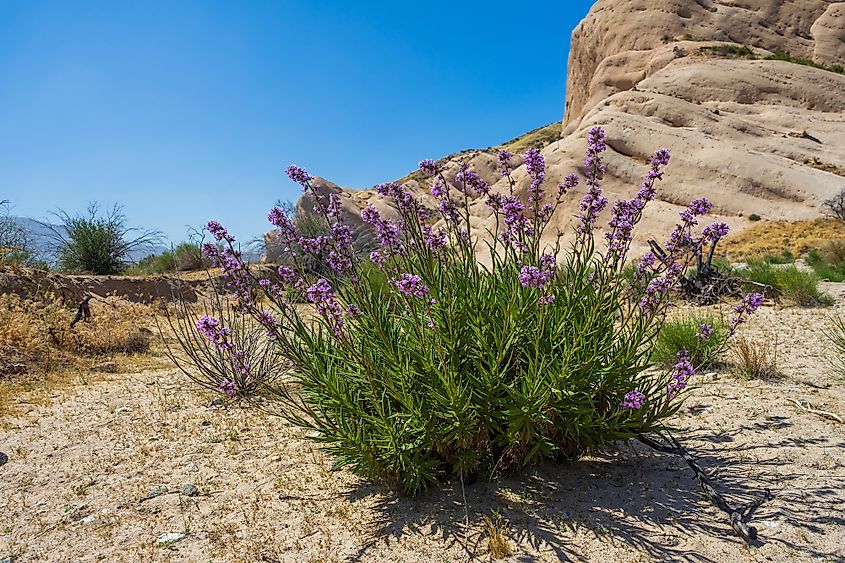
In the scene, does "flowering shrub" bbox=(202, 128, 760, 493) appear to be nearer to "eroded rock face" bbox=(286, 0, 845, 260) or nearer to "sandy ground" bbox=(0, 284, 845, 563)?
"sandy ground" bbox=(0, 284, 845, 563)

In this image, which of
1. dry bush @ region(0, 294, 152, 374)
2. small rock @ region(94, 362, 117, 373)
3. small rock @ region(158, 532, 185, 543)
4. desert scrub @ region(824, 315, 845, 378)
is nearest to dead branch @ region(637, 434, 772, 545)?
desert scrub @ region(824, 315, 845, 378)

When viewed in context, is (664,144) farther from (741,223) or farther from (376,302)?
(376,302)

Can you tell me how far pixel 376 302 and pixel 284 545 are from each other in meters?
1.56

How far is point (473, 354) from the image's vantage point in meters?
3.12

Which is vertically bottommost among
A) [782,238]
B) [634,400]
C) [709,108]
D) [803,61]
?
[634,400]

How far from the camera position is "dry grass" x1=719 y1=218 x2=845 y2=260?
56.3 feet

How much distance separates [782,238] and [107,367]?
20.9m

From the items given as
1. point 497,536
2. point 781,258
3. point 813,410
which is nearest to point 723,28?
point 781,258

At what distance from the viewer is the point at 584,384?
2.98 meters

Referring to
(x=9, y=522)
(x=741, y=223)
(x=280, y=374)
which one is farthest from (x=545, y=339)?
(x=741, y=223)

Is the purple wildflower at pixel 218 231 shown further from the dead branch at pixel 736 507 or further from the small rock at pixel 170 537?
the dead branch at pixel 736 507

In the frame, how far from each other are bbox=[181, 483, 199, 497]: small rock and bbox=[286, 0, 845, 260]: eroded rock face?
12.0 m

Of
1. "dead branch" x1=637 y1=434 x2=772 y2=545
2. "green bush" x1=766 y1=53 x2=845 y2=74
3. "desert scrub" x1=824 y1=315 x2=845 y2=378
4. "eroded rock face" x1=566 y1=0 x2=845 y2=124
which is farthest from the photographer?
"eroded rock face" x1=566 y1=0 x2=845 y2=124

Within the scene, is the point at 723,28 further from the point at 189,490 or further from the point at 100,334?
the point at 189,490
